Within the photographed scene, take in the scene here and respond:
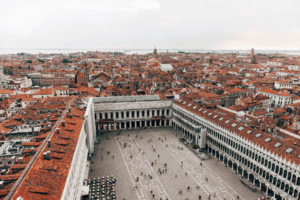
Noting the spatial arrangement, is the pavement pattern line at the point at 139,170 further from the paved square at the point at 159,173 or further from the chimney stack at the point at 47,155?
the chimney stack at the point at 47,155

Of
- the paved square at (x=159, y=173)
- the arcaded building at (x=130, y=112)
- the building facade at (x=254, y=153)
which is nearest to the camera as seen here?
the building facade at (x=254, y=153)

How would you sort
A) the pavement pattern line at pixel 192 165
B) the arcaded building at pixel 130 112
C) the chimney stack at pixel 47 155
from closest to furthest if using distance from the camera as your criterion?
the chimney stack at pixel 47 155, the pavement pattern line at pixel 192 165, the arcaded building at pixel 130 112

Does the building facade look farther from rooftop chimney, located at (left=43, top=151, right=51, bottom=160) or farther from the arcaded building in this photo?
rooftop chimney, located at (left=43, top=151, right=51, bottom=160)

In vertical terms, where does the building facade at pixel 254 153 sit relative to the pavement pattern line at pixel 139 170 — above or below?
above

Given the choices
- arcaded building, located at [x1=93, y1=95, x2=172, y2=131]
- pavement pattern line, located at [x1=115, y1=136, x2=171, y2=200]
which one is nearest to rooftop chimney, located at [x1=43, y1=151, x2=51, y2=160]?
pavement pattern line, located at [x1=115, y1=136, x2=171, y2=200]

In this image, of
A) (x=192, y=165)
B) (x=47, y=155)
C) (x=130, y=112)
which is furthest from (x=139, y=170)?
(x=130, y=112)

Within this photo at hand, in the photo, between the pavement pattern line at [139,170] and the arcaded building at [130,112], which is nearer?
the pavement pattern line at [139,170]

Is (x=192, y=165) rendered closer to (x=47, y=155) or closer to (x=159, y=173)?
(x=159, y=173)

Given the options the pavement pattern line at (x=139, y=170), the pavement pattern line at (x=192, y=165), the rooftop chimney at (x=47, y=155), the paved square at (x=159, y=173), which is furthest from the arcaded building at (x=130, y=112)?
the rooftop chimney at (x=47, y=155)

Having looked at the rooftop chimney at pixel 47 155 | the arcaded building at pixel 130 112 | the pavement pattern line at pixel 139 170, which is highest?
the rooftop chimney at pixel 47 155
